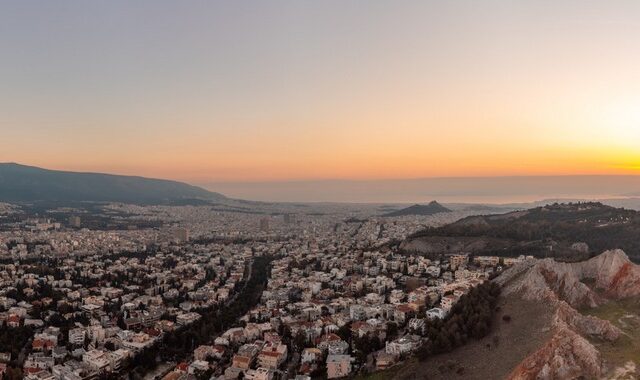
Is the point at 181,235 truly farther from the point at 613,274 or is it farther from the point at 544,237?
the point at 613,274

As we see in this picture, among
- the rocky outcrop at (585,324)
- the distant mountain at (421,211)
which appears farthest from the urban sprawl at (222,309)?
the distant mountain at (421,211)

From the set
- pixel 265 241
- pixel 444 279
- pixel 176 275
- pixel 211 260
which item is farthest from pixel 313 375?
pixel 265 241

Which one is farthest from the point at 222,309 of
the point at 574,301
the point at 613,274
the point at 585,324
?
the point at 613,274

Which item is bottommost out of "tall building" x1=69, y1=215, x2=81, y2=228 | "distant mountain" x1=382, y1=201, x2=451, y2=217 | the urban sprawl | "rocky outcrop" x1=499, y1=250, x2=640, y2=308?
the urban sprawl

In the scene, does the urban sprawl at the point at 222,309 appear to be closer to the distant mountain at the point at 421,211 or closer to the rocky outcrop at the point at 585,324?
the rocky outcrop at the point at 585,324

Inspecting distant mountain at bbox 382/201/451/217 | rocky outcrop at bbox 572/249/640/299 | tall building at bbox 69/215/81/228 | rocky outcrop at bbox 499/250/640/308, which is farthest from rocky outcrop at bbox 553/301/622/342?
distant mountain at bbox 382/201/451/217

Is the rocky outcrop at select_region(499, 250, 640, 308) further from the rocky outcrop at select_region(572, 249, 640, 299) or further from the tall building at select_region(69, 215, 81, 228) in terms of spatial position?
the tall building at select_region(69, 215, 81, 228)
